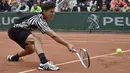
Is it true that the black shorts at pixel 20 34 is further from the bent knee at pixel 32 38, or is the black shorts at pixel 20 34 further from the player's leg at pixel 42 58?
the player's leg at pixel 42 58

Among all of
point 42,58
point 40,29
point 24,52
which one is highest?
point 40,29

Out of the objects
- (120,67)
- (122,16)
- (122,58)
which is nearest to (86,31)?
(122,16)

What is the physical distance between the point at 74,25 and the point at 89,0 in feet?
11.7

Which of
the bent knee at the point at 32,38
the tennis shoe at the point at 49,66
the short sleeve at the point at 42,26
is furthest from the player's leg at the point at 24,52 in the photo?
the tennis shoe at the point at 49,66

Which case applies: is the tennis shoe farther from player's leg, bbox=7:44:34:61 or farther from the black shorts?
player's leg, bbox=7:44:34:61

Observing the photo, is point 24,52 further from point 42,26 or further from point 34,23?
point 42,26

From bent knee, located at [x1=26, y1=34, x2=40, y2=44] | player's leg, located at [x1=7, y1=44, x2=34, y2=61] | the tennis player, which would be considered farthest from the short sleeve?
player's leg, located at [x1=7, y1=44, x2=34, y2=61]

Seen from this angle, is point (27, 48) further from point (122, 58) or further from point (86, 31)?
point (86, 31)

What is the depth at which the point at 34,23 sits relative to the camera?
28.6 feet

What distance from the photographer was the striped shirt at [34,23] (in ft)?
28.0

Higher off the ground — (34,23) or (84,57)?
(34,23)

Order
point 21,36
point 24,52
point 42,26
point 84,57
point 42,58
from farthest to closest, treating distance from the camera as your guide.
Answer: point 24,52
point 21,36
point 42,26
point 42,58
point 84,57

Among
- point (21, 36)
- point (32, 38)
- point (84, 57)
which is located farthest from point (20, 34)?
point (84, 57)

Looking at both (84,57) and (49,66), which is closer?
(84,57)
